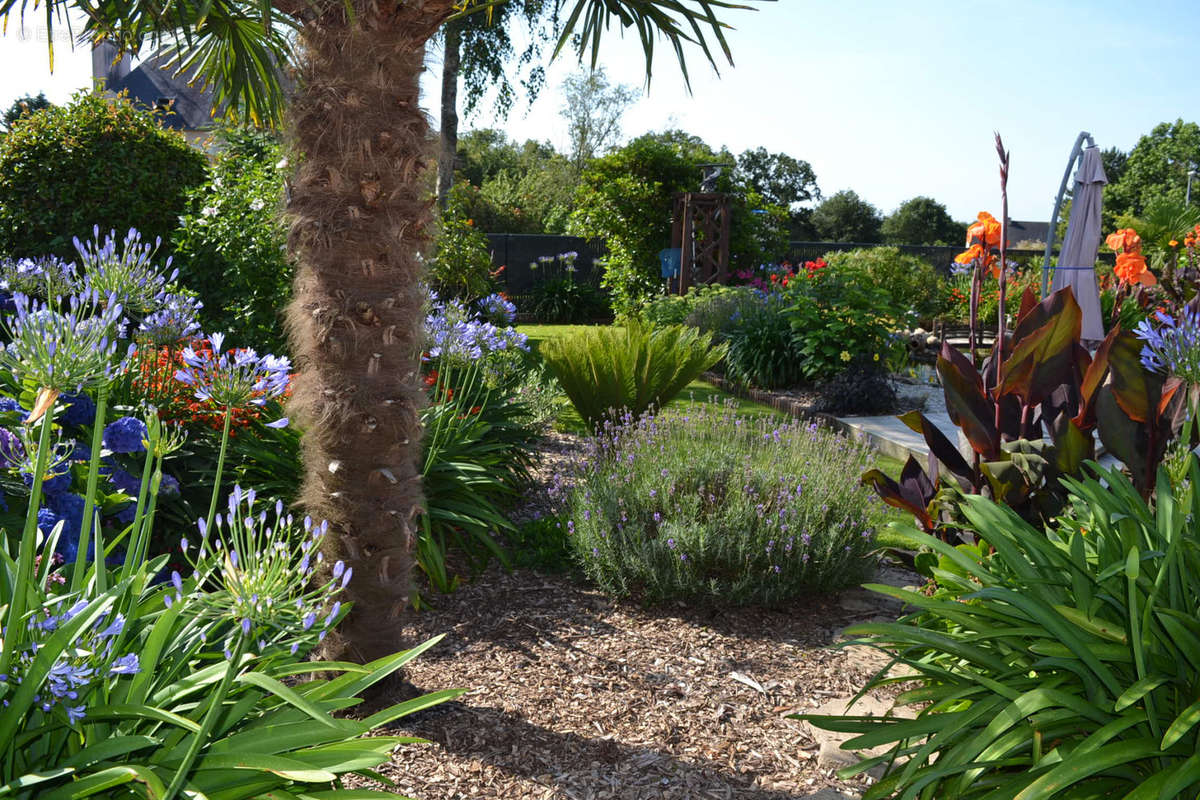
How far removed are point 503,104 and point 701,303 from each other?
8139 mm

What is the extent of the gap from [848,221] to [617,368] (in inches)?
1618

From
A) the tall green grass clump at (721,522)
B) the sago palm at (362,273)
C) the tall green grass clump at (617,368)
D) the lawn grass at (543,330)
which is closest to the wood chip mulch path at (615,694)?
the tall green grass clump at (721,522)

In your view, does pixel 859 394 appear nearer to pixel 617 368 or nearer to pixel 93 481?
pixel 617 368

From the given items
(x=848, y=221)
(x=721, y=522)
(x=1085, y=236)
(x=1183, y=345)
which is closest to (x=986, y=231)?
(x=721, y=522)

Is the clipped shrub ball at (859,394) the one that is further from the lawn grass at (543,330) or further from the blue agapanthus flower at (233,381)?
the blue agapanthus flower at (233,381)

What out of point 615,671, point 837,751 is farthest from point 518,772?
point 837,751

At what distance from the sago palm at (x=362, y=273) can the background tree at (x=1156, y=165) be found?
60113mm

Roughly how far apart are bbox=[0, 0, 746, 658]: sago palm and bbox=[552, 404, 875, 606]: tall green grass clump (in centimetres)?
132

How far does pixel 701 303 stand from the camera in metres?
11.5

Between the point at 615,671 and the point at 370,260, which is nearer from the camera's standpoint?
the point at 370,260

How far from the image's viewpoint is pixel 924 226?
43875mm

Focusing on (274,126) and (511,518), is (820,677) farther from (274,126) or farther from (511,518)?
(274,126)

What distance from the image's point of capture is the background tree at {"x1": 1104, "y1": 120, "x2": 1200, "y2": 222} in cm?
5375

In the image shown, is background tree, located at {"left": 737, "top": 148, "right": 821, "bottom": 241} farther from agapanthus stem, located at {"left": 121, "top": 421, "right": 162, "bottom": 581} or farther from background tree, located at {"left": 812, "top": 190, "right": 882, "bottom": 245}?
agapanthus stem, located at {"left": 121, "top": 421, "right": 162, "bottom": 581}
